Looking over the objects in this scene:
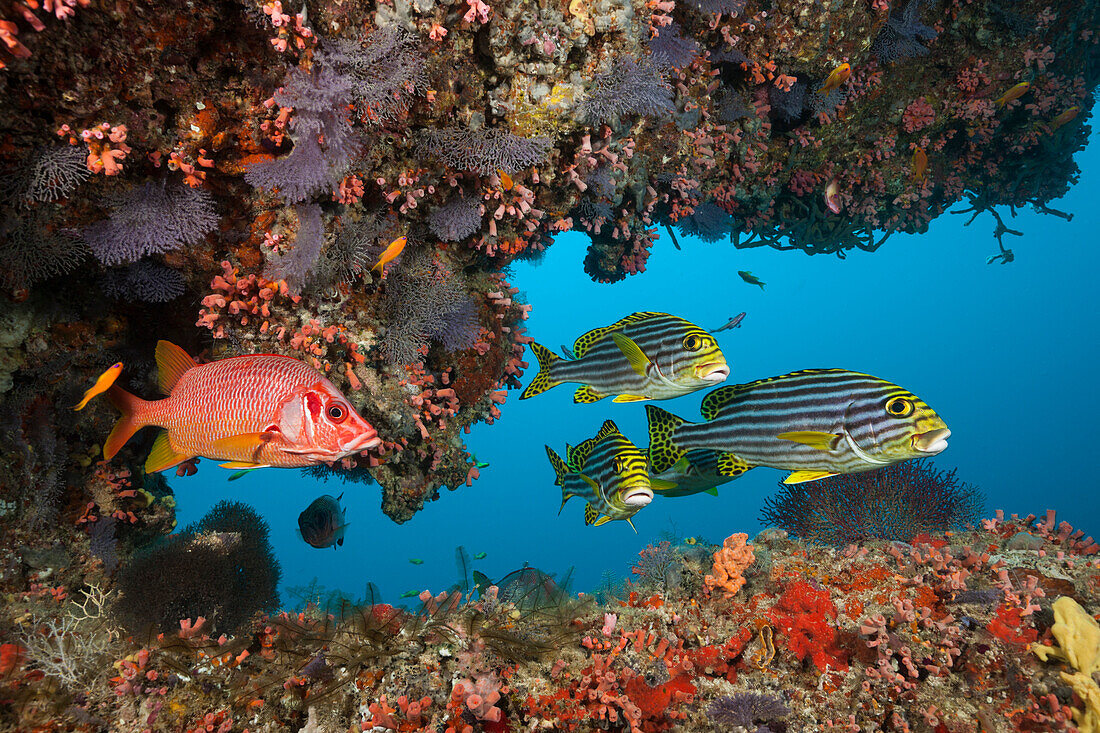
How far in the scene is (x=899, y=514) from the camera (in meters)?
5.97

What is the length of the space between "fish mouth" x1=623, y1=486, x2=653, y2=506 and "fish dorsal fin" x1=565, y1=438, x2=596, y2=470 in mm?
751

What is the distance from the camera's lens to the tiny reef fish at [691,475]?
4.00m

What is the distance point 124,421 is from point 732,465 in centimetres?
369

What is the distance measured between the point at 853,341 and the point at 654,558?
4923 inches

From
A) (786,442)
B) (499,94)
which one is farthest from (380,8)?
(786,442)

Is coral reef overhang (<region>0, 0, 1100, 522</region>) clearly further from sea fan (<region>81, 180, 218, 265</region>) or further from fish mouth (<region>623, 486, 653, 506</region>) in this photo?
fish mouth (<region>623, 486, 653, 506</region>)

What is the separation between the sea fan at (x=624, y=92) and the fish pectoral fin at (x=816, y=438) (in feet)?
8.90

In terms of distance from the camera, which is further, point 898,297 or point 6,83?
point 898,297

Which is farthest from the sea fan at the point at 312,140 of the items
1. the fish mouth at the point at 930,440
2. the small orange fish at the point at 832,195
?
the small orange fish at the point at 832,195

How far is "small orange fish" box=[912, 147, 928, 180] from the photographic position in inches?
287

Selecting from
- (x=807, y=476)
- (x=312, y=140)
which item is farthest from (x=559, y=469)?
(x=312, y=140)

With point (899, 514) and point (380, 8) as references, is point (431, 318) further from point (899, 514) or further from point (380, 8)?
point (899, 514)

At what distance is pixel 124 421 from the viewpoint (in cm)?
261

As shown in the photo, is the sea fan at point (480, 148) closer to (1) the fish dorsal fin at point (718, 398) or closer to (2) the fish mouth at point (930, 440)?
(1) the fish dorsal fin at point (718, 398)
